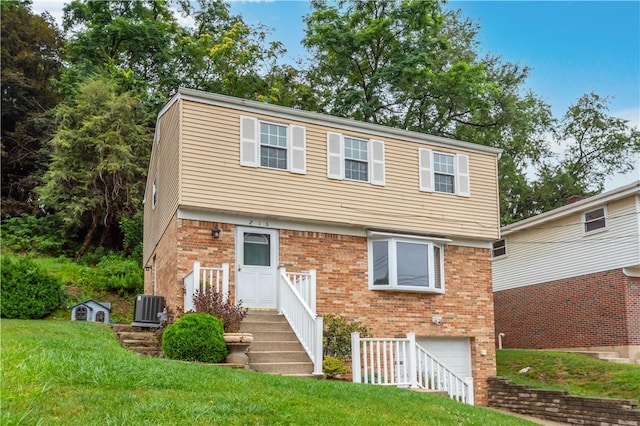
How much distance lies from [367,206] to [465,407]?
6.79m

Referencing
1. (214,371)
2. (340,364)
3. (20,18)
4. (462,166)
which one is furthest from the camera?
(20,18)

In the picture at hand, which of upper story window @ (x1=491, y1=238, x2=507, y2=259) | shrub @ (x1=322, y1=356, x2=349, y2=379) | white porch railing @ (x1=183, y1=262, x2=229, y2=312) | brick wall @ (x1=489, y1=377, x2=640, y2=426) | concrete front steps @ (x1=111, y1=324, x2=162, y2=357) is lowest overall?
brick wall @ (x1=489, y1=377, x2=640, y2=426)

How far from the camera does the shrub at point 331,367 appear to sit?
11.0 m

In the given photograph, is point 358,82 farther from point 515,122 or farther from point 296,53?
point 515,122

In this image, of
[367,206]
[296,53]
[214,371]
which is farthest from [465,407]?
[296,53]

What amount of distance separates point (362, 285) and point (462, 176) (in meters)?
4.13

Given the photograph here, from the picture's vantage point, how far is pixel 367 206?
15039 millimetres

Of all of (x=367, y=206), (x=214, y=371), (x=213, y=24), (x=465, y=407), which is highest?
(x=213, y=24)

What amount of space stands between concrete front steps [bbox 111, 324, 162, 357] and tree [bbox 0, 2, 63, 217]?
54.6 feet

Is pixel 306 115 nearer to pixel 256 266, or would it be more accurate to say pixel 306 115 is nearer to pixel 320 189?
pixel 320 189

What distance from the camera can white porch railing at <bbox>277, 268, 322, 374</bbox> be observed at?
1119cm

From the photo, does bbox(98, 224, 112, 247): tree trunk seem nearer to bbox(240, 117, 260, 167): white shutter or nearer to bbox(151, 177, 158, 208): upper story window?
bbox(151, 177, 158, 208): upper story window

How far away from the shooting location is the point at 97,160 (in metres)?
24.8

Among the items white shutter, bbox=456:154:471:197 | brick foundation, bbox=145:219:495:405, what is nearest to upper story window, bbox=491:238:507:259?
brick foundation, bbox=145:219:495:405
